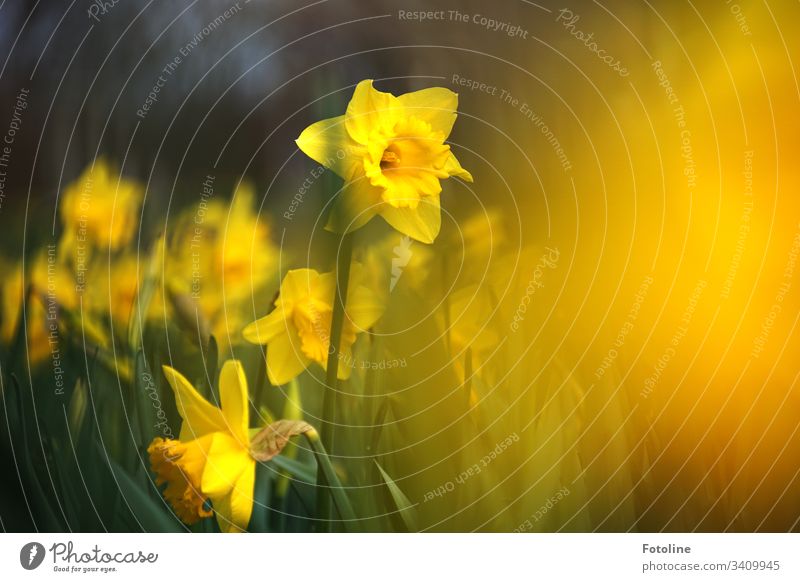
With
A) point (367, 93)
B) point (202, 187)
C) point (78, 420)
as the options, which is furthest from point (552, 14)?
point (78, 420)

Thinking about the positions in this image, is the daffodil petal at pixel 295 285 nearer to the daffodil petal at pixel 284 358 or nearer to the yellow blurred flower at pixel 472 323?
the daffodil petal at pixel 284 358

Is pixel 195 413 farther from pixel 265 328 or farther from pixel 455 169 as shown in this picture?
pixel 455 169

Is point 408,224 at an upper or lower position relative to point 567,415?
upper
